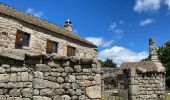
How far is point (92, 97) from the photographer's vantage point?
Result: 21.8 ft

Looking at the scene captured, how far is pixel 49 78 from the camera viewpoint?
6336 mm

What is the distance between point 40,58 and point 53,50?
1549 cm

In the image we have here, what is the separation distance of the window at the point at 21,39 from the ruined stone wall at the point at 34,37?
0.25m

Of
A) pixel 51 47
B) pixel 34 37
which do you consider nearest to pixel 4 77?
pixel 34 37

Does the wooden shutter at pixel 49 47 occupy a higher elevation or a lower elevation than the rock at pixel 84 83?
higher

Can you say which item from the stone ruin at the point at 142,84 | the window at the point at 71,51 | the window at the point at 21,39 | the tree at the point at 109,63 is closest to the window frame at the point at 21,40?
the window at the point at 21,39

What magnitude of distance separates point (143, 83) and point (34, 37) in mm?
11200

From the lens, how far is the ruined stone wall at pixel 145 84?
10344 mm

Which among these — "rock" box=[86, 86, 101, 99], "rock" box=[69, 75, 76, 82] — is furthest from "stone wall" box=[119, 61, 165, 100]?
"rock" box=[69, 75, 76, 82]

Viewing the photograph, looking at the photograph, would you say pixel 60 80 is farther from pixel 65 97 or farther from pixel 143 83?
pixel 143 83

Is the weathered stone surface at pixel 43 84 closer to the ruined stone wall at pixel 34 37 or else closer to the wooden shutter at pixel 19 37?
the ruined stone wall at pixel 34 37

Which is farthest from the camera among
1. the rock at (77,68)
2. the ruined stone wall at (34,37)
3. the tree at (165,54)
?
the tree at (165,54)

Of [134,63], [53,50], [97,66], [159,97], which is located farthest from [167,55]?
[97,66]

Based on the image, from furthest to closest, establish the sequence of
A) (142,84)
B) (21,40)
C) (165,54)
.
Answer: (165,54) → (21,40) → (142,84)
